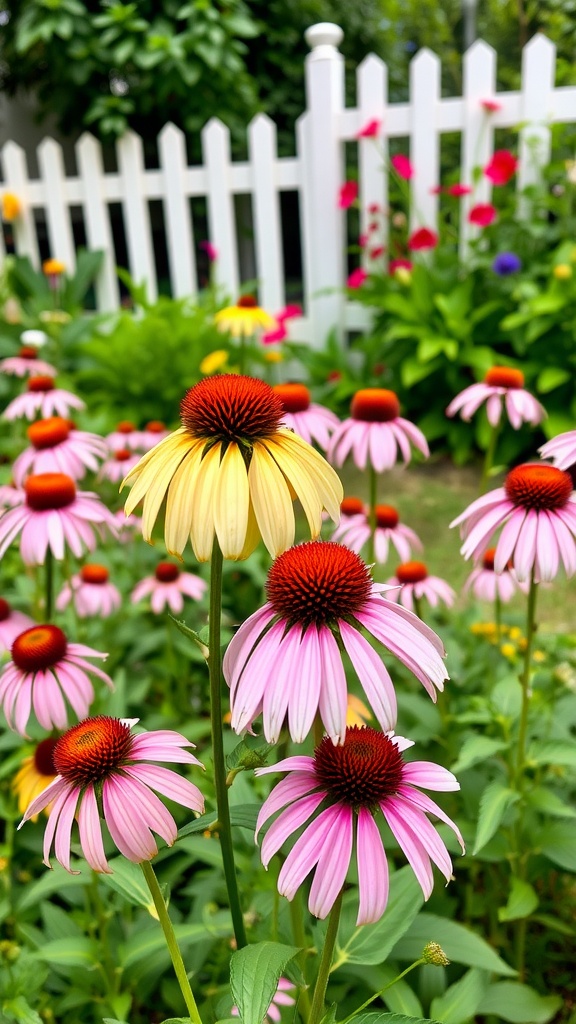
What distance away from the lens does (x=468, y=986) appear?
1.03 metres

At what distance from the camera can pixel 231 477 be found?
0.68 meters

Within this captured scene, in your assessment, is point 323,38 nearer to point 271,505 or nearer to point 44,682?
point 44,682

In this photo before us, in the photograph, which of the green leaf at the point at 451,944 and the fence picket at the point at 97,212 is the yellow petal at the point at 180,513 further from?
the fence picket at the point at 97,212

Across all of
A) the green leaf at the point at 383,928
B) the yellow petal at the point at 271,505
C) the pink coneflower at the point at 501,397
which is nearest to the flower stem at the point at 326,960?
the green leaf at the point at 383,928

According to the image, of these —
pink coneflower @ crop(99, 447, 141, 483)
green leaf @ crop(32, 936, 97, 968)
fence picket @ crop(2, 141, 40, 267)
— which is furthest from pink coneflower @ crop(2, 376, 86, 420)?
fence picket @ crop(2, 141, 40, 267)

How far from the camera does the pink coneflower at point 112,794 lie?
671mm

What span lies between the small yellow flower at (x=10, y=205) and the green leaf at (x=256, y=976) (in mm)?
4584

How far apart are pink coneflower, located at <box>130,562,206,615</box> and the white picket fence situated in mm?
2359

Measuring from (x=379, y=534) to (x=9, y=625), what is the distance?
0.70 metres

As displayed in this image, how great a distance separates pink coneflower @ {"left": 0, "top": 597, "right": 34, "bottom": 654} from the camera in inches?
52.6

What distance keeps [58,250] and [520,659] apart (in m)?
3.80

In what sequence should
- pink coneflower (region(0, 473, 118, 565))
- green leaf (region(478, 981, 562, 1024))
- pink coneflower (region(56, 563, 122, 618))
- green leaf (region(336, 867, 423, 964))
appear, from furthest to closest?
pink coneflower (region(56, 563, 122, 618)) < pink coneflower (region(0, 473, 118, 565)) < green leaf (region(478, 981, 562, 1024)) < green leaf (region(336, 867, 423, 964))

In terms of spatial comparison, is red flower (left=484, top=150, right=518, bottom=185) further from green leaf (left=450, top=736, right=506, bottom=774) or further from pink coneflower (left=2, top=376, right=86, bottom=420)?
green leaf (left=450, top=736, right=506, bottom=774)

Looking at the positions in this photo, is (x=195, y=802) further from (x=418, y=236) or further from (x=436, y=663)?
(x=418, y=236)
